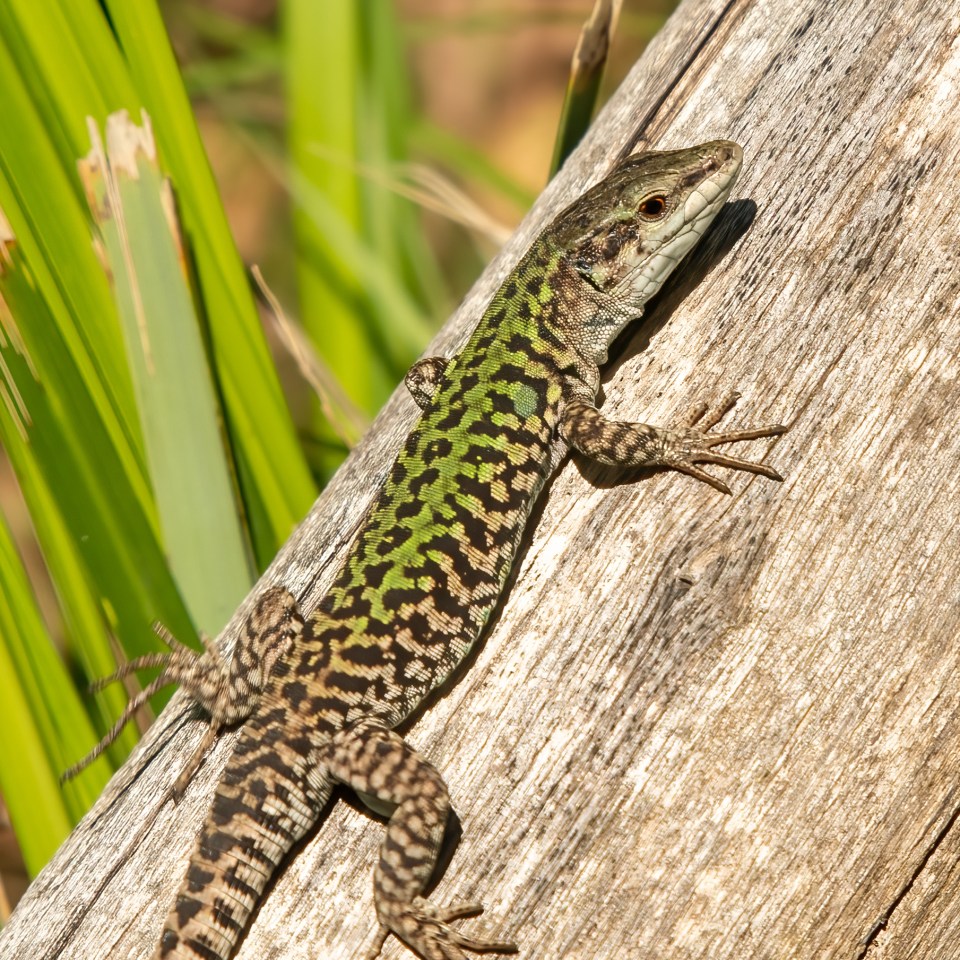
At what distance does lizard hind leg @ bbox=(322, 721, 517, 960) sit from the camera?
244cm

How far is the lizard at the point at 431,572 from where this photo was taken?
102 inches

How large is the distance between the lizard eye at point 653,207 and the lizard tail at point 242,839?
1918mm

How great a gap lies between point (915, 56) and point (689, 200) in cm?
77

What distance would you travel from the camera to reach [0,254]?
2969 millimetres

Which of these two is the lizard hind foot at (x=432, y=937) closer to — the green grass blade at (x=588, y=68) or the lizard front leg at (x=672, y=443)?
the lizard front leg at (x=672, y=443)

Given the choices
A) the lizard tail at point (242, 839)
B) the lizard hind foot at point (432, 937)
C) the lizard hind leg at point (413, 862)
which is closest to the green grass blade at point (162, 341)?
the lizard tail at point (242, 839)

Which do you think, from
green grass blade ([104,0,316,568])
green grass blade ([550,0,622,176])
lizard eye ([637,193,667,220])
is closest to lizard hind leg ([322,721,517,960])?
green grass blade ([104,0,316,568])

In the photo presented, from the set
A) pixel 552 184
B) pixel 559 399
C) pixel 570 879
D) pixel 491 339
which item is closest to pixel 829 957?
pixel 570 879

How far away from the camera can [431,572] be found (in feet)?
10.1

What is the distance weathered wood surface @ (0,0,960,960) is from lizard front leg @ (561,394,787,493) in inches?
2.0

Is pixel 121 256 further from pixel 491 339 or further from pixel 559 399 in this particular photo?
pixel 559 399

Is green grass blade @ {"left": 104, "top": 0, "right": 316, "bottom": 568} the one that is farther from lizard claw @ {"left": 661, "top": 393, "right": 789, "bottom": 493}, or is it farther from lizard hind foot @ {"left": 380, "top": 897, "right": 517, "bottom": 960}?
lizard hind foot @ {"left": 380, "top": 897, "right": 517, "bottom": 960}

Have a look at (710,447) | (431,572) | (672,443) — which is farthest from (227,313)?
(710,447)

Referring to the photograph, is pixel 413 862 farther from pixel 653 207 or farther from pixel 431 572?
pixel 653 207
